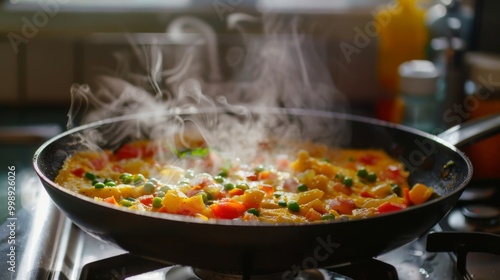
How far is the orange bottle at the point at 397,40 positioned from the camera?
307 centimetres

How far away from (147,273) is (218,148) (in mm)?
607

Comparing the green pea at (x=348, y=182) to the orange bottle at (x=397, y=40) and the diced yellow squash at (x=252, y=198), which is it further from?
the orange bottle at (x=397, y=40)

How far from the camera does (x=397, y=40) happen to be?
10.3 ft

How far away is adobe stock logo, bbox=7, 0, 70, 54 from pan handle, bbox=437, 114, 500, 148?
8.64ft

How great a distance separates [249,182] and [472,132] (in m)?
0.55

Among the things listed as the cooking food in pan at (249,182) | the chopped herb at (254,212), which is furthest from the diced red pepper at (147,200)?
the chopped herb at (254,212)

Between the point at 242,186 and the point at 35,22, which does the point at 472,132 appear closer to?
the point at 242,186

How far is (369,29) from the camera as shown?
3.89 meters

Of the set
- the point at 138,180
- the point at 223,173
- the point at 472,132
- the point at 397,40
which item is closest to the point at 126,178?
the point at 138,180

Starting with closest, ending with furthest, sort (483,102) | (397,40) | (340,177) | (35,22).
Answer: (340,177), (483,102), (397,40), (35,22)

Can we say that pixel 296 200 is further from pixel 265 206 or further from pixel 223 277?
pixel 223 277

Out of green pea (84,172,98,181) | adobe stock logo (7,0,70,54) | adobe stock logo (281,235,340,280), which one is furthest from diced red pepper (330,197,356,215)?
adobe stock logo (7,0,70,54)

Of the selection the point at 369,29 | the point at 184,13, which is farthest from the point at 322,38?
the point at 184,13

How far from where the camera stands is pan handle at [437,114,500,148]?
1.54m
